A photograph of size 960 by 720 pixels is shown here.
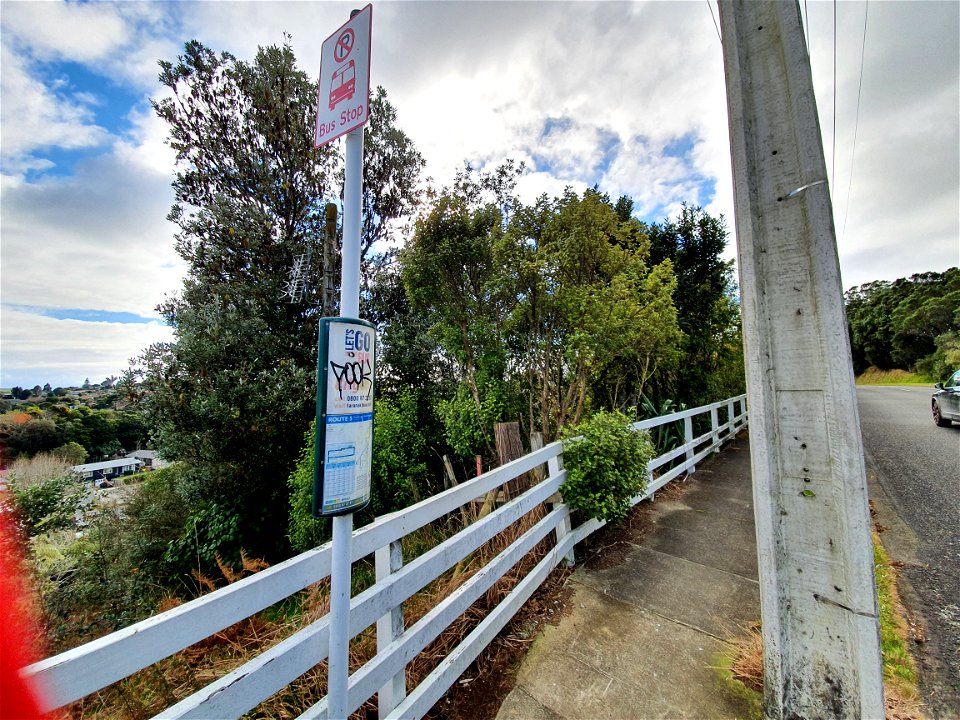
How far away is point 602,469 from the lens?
3.20m

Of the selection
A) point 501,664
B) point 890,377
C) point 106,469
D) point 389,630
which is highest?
point 890,377

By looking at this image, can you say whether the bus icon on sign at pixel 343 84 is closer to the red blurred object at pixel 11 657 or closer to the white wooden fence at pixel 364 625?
the red blurred object at pixel 11 657

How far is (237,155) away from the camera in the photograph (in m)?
7.71

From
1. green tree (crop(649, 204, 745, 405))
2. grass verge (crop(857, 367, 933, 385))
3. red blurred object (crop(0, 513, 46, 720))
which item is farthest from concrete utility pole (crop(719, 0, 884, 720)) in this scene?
grass verge (crop(857, 367, 933, 385))

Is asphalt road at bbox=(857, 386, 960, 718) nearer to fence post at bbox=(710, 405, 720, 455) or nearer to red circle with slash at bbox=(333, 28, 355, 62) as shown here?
fence post at bbox=(710, 405, 720, 455)

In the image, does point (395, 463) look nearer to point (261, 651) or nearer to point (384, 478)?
point (384, 478)

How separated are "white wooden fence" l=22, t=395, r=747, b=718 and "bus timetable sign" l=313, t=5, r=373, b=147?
1.55 m

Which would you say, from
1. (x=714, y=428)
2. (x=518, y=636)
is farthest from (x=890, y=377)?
(x=518, y=636)

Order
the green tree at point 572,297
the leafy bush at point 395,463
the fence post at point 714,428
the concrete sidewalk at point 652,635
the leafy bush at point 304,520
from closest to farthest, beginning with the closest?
the concrete sidewalk at point 652,635
the green tree at point 572,297
the leafy bush at point 304,520
the leafy bush at point 395,463
the fence post at point 714,428

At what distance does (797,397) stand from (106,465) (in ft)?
39.8

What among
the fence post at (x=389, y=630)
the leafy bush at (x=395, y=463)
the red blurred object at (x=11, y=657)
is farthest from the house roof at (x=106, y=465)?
the red blurred object at (x=11, y=657)

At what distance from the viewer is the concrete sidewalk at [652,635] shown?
191 cm

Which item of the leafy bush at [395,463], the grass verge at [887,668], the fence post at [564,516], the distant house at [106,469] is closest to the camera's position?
the grass verge at [887,668]

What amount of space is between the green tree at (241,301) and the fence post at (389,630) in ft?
19.0
